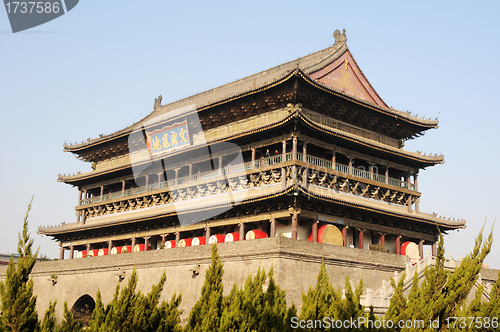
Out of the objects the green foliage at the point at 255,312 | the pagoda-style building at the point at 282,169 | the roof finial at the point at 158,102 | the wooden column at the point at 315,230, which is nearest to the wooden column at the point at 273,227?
the pagoda-style building at the point at 282,169

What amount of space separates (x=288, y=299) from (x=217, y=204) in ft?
25.4

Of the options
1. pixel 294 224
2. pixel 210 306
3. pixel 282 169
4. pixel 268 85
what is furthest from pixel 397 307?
pixel 268 85

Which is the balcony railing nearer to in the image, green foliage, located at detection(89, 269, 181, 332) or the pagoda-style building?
the pagoda-style building

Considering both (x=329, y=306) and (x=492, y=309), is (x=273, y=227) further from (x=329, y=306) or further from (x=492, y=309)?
(x=492, y=309)

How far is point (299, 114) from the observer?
25.1 metres

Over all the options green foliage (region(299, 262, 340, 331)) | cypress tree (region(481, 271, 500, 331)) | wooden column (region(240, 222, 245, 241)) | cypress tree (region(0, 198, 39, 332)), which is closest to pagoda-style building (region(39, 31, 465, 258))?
wooden column (region(240, 222, 245, 241))

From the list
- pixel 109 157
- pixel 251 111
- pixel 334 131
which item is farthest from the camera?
pixel 109 157

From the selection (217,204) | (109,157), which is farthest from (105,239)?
(217,204)

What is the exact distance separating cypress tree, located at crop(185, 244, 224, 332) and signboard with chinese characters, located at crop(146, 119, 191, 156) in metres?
18.4

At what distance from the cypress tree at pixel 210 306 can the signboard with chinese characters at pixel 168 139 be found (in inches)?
724

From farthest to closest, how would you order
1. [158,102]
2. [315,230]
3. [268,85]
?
[158,102] < [268,85] < [315,230]

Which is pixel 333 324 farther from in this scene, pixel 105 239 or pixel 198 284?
pixel 105 239

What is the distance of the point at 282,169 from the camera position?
84.5 feet

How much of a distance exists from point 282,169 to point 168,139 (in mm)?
10170
